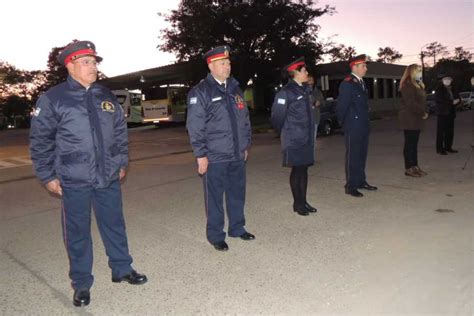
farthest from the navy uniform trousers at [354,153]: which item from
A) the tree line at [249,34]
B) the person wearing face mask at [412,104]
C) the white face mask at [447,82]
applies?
the tree line at [249,34]

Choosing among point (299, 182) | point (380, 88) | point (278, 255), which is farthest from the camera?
point (380, 88)

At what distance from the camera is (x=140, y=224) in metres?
5.60

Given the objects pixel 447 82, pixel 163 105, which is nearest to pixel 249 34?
pixel 163 105

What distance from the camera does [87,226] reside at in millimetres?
3475

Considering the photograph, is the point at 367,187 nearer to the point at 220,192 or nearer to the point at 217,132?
the point at 220,192

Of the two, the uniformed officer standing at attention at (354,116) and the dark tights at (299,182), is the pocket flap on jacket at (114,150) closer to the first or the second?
the dark tights at (299,182)

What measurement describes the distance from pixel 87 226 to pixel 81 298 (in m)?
0.57

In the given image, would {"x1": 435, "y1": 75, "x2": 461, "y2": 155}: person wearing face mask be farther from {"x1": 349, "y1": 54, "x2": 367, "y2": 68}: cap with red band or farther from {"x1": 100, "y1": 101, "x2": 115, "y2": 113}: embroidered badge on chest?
{"x1": 100, "y1": 101, "x2": 115, "y2": 113}: embroidered badge on chest

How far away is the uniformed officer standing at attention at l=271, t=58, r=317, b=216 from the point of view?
5383 mm

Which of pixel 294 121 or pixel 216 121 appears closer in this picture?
pixel 216 121

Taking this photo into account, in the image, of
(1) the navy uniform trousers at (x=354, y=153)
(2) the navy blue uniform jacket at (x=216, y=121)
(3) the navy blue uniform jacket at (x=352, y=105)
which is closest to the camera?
(2) the navy blue uniform jacket at (x=216, y=121)

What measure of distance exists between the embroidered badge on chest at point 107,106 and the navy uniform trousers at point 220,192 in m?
1.29

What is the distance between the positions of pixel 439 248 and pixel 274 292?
1840mm

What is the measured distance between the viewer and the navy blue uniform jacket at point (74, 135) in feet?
10.7
